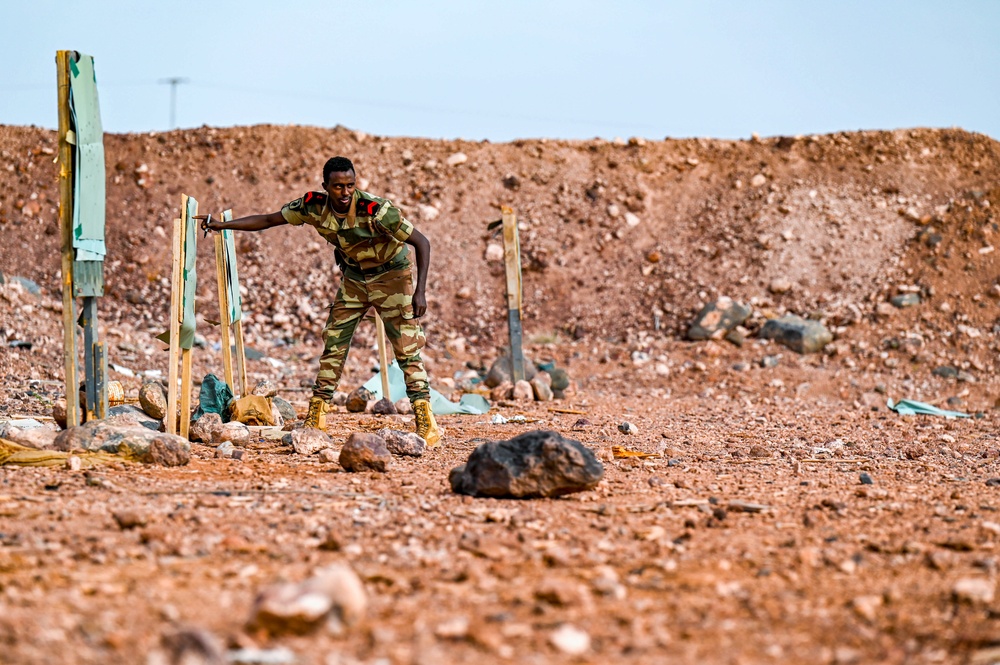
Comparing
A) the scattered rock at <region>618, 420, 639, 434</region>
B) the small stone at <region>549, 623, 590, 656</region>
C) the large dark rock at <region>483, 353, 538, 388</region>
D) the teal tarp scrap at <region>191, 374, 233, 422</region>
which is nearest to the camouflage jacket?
the teal tarp scrap at <region>191, 374, 233, 422</region>

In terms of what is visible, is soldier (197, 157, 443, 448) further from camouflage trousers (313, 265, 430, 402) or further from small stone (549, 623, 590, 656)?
small stone (549, 623, 590, 656)

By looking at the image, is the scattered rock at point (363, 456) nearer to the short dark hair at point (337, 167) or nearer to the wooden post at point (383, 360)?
the short dark hair at point (337, 167)

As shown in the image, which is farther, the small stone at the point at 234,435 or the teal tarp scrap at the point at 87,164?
the small stone at the point at 234,435

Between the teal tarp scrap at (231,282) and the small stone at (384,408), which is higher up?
the teal tarp scrap at (231,282)

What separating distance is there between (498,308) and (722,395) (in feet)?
20.5

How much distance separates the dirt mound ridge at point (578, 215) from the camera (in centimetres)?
1770

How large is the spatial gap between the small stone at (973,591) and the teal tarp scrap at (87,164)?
4.89m

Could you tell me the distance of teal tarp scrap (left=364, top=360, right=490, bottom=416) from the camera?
9250 millimetres

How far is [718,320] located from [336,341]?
1038cm

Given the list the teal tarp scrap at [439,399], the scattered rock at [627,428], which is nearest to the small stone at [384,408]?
the teal tarp scrap at [439,399]

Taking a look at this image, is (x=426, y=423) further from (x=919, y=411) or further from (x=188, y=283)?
(x=919, y=411)

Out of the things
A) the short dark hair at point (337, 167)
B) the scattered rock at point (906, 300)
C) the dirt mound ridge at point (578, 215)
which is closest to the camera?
the short dark hair at point (337, 167)

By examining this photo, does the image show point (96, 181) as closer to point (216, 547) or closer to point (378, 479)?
point (378, 479)

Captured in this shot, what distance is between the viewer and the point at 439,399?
9.36 m
